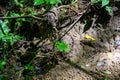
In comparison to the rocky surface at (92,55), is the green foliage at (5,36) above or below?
above

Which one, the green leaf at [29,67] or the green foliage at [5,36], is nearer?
the green foliage at [5,36]

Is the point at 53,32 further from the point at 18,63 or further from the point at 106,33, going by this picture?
the point at 106,33

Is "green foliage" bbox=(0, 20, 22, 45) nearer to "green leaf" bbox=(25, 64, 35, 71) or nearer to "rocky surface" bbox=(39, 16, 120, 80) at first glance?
"green leaf" bbox=(25, 64, 35, 71)

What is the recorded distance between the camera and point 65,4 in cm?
339

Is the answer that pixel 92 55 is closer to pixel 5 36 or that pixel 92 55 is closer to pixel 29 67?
pixel 29 67

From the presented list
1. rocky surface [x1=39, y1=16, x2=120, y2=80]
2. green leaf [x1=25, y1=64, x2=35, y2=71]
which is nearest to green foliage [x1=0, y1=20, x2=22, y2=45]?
green leaf [x1=25, y1=64, x2=35, y2=71]

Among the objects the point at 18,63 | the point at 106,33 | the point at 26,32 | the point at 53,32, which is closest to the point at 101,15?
the point at 106,33

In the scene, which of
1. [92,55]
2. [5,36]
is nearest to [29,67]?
[5,36]

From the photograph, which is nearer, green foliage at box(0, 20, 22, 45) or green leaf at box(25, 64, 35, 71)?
green foliage at box(0, 20, 22, 45)

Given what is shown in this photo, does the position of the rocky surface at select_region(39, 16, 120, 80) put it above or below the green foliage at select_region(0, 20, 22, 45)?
below

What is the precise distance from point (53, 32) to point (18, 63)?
1.76ft

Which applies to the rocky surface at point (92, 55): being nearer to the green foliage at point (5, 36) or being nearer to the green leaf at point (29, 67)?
the green leaf at point (29, 67)

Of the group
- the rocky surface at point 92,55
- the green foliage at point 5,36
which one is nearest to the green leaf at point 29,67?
the rocky surface at point 92,55

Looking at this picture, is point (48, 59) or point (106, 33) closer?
point (48, 59)
